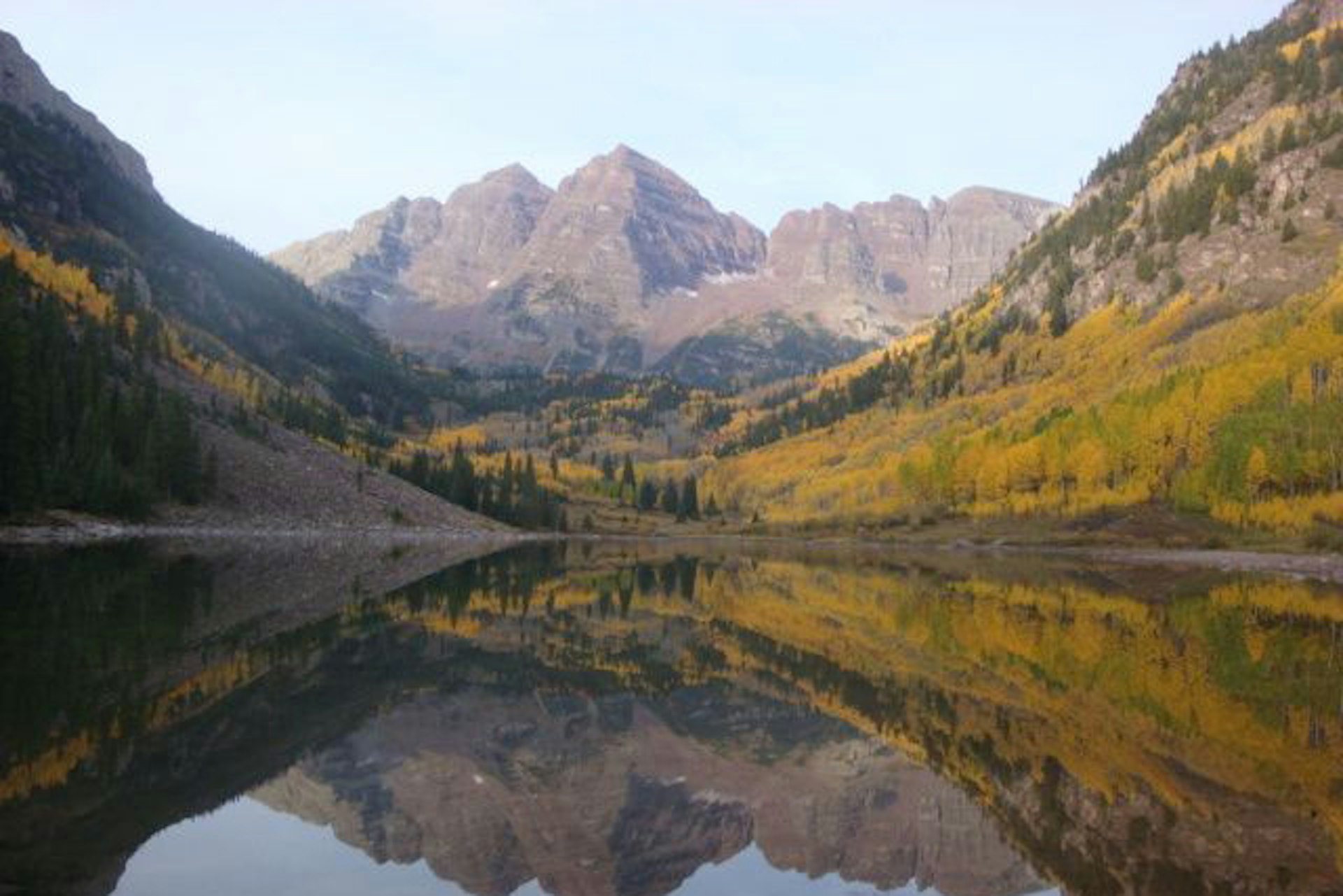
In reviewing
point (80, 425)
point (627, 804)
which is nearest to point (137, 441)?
point (80, 425)

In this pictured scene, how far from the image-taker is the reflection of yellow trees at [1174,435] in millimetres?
112625

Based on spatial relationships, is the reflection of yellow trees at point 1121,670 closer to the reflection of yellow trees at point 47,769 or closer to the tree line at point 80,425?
the reflection of yellow trees at point 47,769

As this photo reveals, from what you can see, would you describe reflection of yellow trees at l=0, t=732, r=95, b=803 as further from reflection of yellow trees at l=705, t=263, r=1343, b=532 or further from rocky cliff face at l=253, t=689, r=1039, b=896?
reflection of yellow trees at l=705, t=263, r=1343, b=532

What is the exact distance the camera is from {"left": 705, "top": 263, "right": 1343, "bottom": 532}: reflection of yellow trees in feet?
370

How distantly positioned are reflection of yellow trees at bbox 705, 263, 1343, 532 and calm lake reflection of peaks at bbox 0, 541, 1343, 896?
7565 cm

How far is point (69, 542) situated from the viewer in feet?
287

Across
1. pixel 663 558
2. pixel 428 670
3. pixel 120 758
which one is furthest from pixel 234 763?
pixel 663 558

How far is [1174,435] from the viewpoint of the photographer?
12862 cm

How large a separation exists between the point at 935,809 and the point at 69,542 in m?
87.6

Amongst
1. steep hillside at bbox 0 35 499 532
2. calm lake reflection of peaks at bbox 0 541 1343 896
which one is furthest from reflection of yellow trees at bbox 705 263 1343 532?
steep hillside at bbox 0 35 499 532

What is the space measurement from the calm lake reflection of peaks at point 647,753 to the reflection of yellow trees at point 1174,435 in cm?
7565

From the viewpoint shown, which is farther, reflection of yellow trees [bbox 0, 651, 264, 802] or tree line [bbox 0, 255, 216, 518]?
tree line [bbox 0, 255, 216, 518]

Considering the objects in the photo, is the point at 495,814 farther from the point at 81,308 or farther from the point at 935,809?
the point at 81,308

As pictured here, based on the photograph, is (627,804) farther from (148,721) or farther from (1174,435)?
(1174,435)
